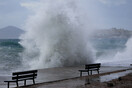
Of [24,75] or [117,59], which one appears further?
[117,59]

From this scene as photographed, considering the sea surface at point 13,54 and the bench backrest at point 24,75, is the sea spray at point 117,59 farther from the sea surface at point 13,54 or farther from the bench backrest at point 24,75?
the bench backrest at point 24,75

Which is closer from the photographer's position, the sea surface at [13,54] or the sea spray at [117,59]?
the sea surface at [13,54]

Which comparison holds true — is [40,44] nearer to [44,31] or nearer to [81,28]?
[44,31]

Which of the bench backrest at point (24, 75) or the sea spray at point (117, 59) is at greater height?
the sea spray at point (117, 59)

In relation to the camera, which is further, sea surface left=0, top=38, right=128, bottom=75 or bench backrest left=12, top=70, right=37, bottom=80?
sea surface left=0, top=38, right=128, bottom=75

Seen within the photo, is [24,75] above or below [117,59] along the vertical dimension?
below

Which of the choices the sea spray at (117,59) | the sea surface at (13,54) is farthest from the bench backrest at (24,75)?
the sea spray at (117,59)

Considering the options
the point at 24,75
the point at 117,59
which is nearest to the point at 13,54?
the point at 117,59

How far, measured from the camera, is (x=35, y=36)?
26734 millimetres

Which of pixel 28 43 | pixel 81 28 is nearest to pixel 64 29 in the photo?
pixel 81 28

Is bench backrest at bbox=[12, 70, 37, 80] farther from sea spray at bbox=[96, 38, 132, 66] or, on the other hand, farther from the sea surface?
sea spray at bbox=[96, 38, 132, 66]

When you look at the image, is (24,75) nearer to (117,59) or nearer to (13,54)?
(117,59)

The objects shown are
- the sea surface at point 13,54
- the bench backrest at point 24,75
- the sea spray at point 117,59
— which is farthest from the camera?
the sea spray at point 117,59

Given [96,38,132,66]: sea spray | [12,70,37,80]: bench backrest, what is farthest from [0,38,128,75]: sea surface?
[12,70,37,80]: bench backrest
